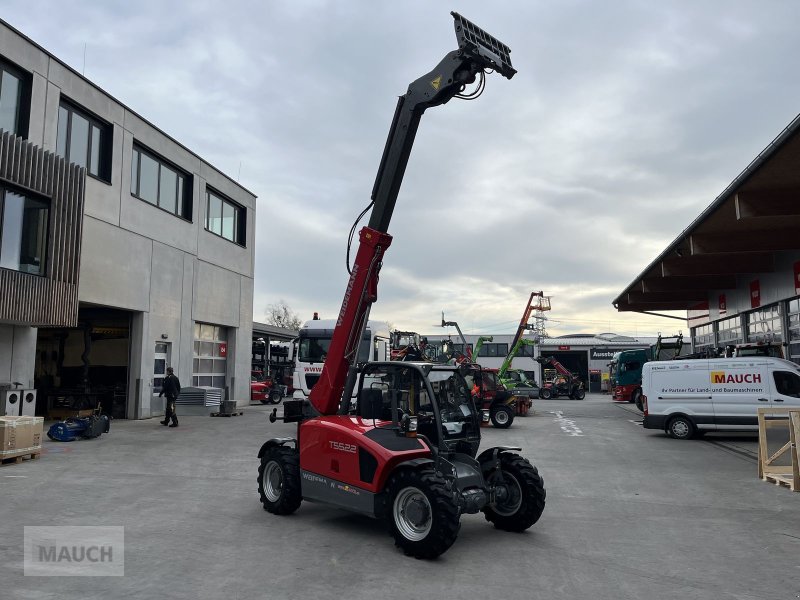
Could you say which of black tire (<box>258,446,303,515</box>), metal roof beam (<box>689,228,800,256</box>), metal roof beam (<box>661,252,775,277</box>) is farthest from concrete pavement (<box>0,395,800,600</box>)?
metal roof beam (<box>661,252,775,277</box>)

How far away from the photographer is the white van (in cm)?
1484

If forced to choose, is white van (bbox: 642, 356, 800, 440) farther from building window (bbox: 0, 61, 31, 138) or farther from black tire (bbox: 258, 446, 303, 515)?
building window (bbox: 0, 61, 31, 138)

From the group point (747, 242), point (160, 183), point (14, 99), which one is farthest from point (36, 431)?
point (747, 242)

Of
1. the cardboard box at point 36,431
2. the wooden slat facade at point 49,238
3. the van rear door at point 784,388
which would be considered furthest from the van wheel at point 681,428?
the wooden slat facade at point 49,238

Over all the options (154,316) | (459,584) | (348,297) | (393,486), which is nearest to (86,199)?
(154,316)

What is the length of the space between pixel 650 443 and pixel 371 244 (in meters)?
10.7

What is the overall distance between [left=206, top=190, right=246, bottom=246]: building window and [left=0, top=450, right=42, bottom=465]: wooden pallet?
14.1 meters

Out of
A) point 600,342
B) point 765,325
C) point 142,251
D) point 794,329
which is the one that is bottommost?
point 794,329

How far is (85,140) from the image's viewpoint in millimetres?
17938

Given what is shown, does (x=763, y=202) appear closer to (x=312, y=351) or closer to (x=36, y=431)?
(x=312, y=351)

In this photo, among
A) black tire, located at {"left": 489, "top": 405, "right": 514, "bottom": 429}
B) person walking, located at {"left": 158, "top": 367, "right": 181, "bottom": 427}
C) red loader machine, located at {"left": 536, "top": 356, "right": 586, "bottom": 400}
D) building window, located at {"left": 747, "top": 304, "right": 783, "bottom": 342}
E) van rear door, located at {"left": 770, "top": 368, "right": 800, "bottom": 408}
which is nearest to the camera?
van rear door, located at {"left": 770, "top": 368, "right": 800, "bottom": 408}

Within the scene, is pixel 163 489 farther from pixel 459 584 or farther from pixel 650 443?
pixel 650 443

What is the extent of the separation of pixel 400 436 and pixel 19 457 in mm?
8560

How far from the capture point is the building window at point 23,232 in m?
13.6
